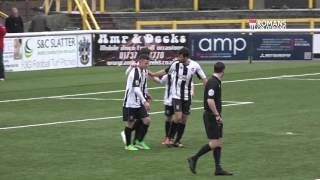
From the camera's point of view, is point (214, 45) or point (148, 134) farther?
point (214, 45)

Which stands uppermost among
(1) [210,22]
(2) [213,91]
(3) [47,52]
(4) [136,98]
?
(1) [210,22]

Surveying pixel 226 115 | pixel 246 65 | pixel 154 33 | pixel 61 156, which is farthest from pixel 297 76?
pixel 61 156

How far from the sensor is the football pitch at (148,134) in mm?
12859

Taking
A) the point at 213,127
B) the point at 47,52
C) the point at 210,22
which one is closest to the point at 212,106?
the point at 213,127

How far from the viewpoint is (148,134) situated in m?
17.0

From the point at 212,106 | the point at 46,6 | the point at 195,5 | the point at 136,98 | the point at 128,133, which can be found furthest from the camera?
the point at 195,5

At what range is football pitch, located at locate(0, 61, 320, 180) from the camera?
12.9 metres

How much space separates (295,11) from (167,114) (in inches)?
1247

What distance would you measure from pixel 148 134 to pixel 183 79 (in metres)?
2.09

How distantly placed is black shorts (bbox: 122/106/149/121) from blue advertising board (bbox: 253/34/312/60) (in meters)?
21.5

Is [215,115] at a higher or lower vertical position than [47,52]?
lower

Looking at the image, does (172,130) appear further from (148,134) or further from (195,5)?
(195,5)

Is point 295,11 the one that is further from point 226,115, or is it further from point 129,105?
point 129,105

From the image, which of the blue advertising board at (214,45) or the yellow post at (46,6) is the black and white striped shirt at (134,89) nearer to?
the blue advertising board at (214,45)
